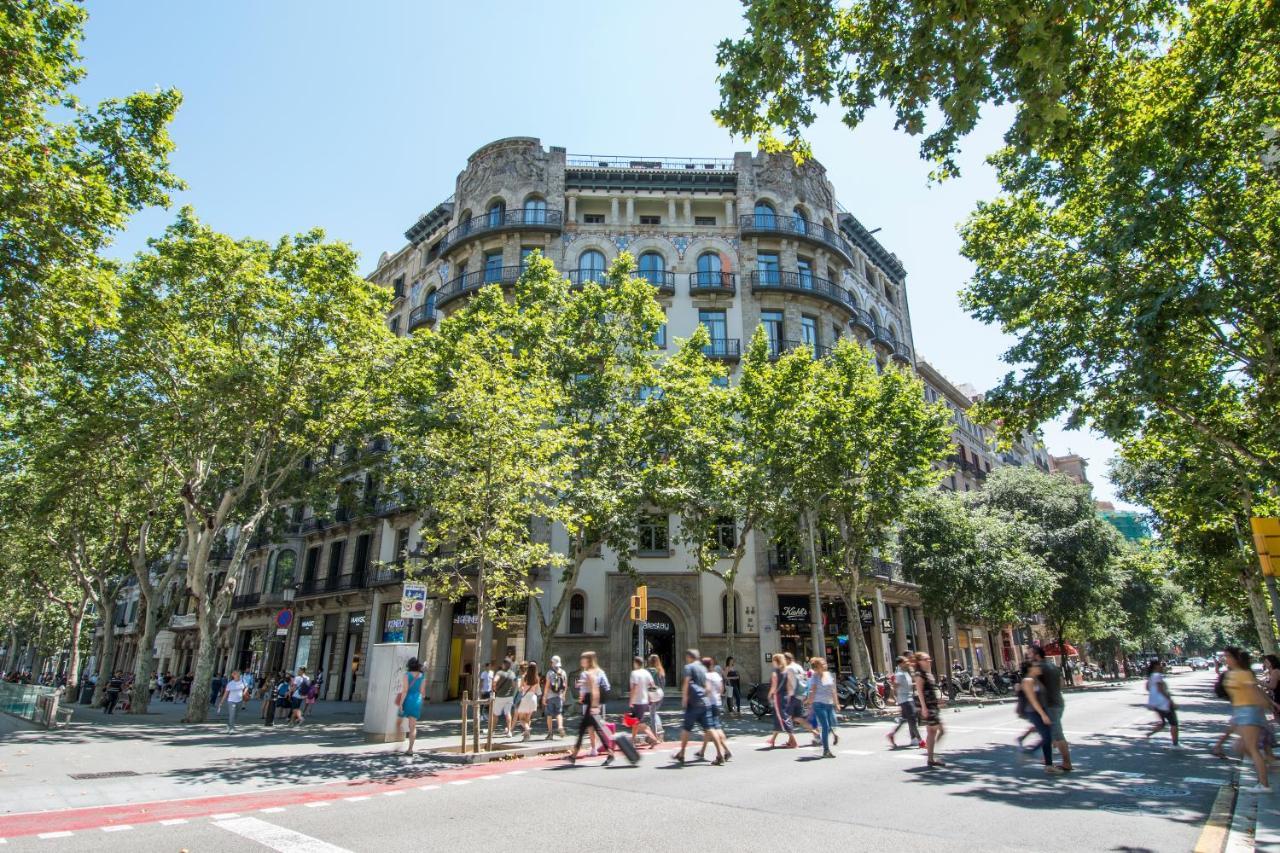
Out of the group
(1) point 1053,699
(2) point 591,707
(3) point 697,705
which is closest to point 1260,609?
(1) point 1053,699

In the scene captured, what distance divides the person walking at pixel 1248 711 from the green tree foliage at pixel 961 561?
63.3 ft

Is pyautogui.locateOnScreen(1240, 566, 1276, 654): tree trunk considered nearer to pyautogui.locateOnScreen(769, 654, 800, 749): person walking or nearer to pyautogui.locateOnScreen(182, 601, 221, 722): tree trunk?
pyautogui.locateOnScreen(769, 654, 800, 749): person walking

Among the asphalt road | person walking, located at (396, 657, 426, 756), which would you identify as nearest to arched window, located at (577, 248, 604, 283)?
person walking, located at (396, 657, 426, 756)

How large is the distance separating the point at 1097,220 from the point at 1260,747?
10.8 metres

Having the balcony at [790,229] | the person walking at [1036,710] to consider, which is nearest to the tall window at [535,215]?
the balcony at [790,229]

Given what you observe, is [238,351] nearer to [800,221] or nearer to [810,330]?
[810,330]

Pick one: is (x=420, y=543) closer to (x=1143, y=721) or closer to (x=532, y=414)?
(x=532, y=414)

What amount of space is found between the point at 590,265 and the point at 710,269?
5686 mm

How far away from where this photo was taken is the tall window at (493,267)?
103ft

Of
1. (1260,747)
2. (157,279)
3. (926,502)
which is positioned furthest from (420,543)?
(1260,747)

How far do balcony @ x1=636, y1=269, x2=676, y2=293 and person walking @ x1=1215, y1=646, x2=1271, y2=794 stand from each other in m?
25.3

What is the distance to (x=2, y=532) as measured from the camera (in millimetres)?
28406

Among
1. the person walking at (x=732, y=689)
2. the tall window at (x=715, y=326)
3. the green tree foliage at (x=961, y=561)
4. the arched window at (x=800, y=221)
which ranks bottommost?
the person walking at (x=732, y=689)

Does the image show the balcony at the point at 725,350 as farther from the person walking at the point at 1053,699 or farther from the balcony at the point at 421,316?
the person walking at the point at 1053,699
